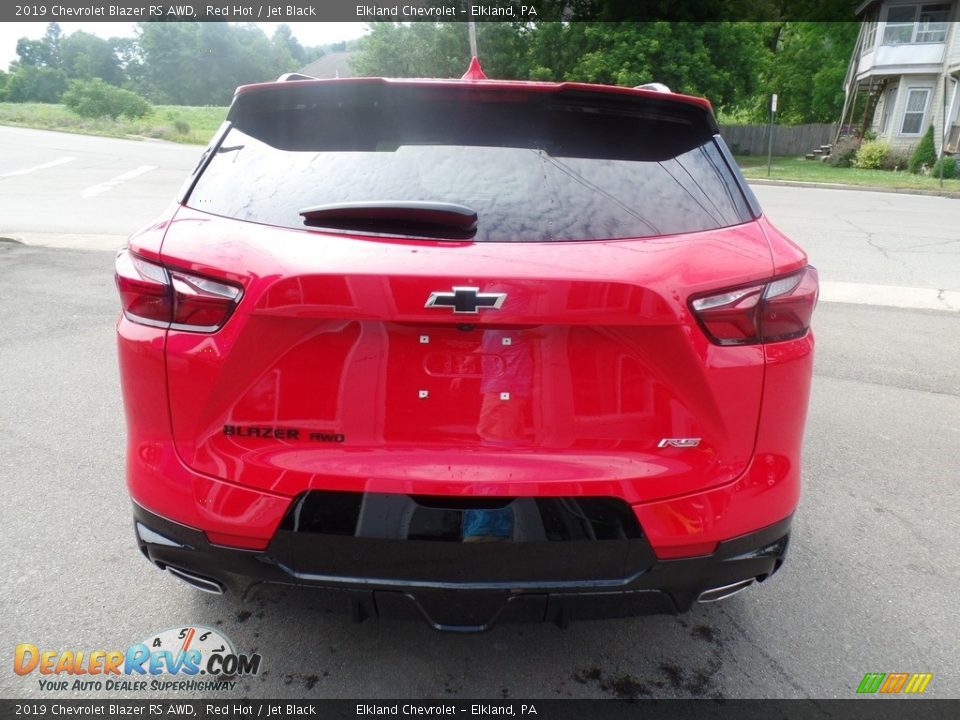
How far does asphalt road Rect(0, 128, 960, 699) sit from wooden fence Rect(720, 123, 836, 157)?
3634 centimetres

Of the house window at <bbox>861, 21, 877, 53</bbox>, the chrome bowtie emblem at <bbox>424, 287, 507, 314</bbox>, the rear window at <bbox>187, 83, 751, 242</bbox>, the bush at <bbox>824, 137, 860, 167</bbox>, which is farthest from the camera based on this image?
the house window at <bbox>861, 21, 877, 53</bbox>

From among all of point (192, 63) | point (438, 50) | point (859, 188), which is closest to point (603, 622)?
point (859, 188)

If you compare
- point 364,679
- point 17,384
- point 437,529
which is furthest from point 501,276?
point 17,384

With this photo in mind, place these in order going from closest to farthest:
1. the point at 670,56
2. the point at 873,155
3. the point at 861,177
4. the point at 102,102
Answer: the point at 861,177
the point at 873,155
the point at 670,56
the point at 102,102

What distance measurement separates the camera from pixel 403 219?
1.71 metres

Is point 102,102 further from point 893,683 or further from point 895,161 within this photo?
point 893,683

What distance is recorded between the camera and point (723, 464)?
1.74 metres

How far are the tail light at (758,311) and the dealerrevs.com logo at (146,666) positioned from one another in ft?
5.73

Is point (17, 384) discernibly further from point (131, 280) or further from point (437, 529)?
point (437, 529)

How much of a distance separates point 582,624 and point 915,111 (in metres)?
36.6

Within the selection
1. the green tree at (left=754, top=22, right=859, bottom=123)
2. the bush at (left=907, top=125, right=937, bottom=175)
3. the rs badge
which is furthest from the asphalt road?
the green tree at (left=754, top=22, right=859, bottom=123)

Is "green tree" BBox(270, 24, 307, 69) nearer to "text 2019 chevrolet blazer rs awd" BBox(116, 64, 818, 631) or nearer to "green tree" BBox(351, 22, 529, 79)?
"green tree" BBox(351, 22, 529, 79)

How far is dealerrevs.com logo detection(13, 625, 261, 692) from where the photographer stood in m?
2.14

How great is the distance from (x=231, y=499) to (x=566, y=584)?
2.85 ft
